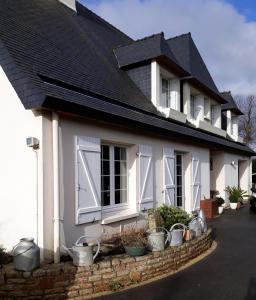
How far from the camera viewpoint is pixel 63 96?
21.9ft

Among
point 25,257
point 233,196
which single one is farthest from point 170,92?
point 25,257

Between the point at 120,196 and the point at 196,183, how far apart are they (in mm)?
5219

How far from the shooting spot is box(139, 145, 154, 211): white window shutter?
30.3 ft

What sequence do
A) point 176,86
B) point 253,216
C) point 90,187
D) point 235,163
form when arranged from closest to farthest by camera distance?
point 90,187, point 176,86, point 253,216, point 235,163

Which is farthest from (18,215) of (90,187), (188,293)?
(188,293)

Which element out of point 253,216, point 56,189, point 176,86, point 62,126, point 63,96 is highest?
point 176,86

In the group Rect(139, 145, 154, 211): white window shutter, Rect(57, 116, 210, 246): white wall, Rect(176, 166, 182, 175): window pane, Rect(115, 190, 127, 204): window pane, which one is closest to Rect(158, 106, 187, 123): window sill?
Rect(57, 116, 210, 246): white wall

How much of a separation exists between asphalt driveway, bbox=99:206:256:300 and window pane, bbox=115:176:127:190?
2636 mm

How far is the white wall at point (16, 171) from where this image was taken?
6270 millimetres

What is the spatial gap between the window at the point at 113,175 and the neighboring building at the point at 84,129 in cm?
3

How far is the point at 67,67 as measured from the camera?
335 inches

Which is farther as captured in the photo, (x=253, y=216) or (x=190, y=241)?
(x=253, y=216)

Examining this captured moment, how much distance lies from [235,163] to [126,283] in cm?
1506

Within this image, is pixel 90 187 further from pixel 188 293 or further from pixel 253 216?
pixel 253 216
